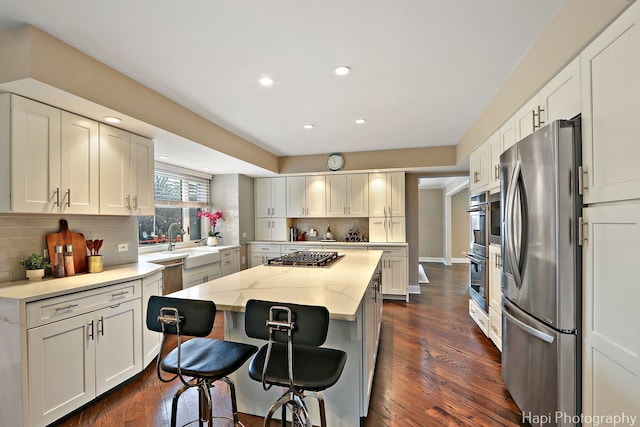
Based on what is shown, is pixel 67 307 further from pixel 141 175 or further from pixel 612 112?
pixel 612 112

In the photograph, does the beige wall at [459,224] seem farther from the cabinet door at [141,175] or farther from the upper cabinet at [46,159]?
the upper cabinet at [46,159]

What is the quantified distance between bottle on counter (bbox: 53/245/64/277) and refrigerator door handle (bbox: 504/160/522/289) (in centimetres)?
333

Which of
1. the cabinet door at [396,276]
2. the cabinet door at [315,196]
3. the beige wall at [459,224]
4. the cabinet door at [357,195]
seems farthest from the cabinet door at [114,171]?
the beige wall at [459,224]

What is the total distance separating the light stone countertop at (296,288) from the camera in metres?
1.52

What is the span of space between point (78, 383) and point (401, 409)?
7.31ft

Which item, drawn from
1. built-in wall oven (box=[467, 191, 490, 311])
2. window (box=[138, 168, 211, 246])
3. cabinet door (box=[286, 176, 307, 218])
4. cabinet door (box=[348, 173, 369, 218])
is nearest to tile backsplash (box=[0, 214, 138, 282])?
window (box=[138, 168, 211, 246])

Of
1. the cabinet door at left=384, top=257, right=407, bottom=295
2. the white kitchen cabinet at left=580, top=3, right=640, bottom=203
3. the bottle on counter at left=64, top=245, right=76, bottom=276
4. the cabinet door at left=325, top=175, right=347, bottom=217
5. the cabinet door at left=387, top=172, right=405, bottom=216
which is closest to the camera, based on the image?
the white kitchen cabinet at left=580, top=3, right=640, bottom=203

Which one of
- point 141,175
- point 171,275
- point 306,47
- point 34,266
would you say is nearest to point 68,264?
point 34,266

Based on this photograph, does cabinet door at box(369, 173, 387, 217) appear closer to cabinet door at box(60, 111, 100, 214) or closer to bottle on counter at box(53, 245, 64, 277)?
cabinet door at box(60, 111, 100, 214)

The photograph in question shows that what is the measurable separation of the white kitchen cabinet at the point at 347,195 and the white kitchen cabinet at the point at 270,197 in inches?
34.5

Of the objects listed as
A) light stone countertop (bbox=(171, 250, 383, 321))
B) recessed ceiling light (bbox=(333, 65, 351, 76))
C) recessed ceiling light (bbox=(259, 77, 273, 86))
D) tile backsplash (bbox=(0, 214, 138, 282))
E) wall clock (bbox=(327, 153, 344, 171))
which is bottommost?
light stone countertop (bbox=(171, 250, 383, 321))

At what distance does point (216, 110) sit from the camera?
309 centimetres

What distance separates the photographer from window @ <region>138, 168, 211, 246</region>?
409 cm

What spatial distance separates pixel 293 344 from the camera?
1256 millimetres
